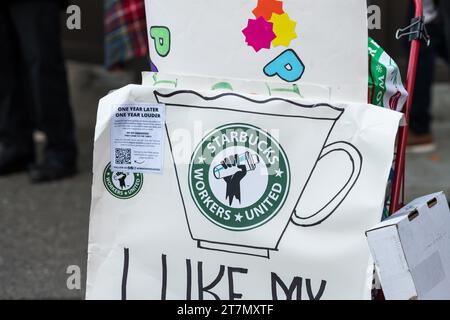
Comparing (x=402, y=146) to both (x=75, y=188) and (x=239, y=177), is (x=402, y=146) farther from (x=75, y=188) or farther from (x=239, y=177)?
(x=75, y=188)

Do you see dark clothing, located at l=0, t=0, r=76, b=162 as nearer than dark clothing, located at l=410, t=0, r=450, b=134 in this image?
Yes

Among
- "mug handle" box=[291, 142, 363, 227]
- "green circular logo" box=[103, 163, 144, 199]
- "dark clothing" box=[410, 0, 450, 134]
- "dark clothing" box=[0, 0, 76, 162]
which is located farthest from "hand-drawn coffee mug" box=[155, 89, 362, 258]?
"dark clothing" box=[410, 0, 450, 134]

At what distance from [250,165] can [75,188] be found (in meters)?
2.80

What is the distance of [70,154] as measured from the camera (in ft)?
16.8

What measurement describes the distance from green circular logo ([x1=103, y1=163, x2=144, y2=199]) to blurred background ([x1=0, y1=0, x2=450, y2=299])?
1.23 metres

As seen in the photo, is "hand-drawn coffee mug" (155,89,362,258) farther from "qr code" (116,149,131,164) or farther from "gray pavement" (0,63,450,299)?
"gray pavement" (0,63,450,299)

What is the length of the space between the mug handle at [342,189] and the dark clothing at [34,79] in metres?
2.89

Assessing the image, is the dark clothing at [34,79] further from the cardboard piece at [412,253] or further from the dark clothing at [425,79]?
the cardboard piece at [412,253]

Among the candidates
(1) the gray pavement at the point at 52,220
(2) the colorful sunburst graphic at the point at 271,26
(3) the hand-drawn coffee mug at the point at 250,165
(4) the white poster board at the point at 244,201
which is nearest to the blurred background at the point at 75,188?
(1) the gray pavement at the point at 52,220

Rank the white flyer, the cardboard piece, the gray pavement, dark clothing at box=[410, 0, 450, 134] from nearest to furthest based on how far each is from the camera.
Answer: the cardboard piece
the white flyer
the gray pavement
dark clothing at box=[410, 0, 450, 134]

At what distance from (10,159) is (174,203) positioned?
3.02 metres

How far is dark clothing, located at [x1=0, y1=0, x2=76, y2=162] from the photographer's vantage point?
15.9ft

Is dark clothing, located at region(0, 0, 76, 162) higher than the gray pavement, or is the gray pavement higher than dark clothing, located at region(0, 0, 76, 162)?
dark clothing, located at region(0, 0, 76, 162)

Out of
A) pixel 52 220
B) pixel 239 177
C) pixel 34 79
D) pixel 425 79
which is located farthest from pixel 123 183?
pixel 425 79
